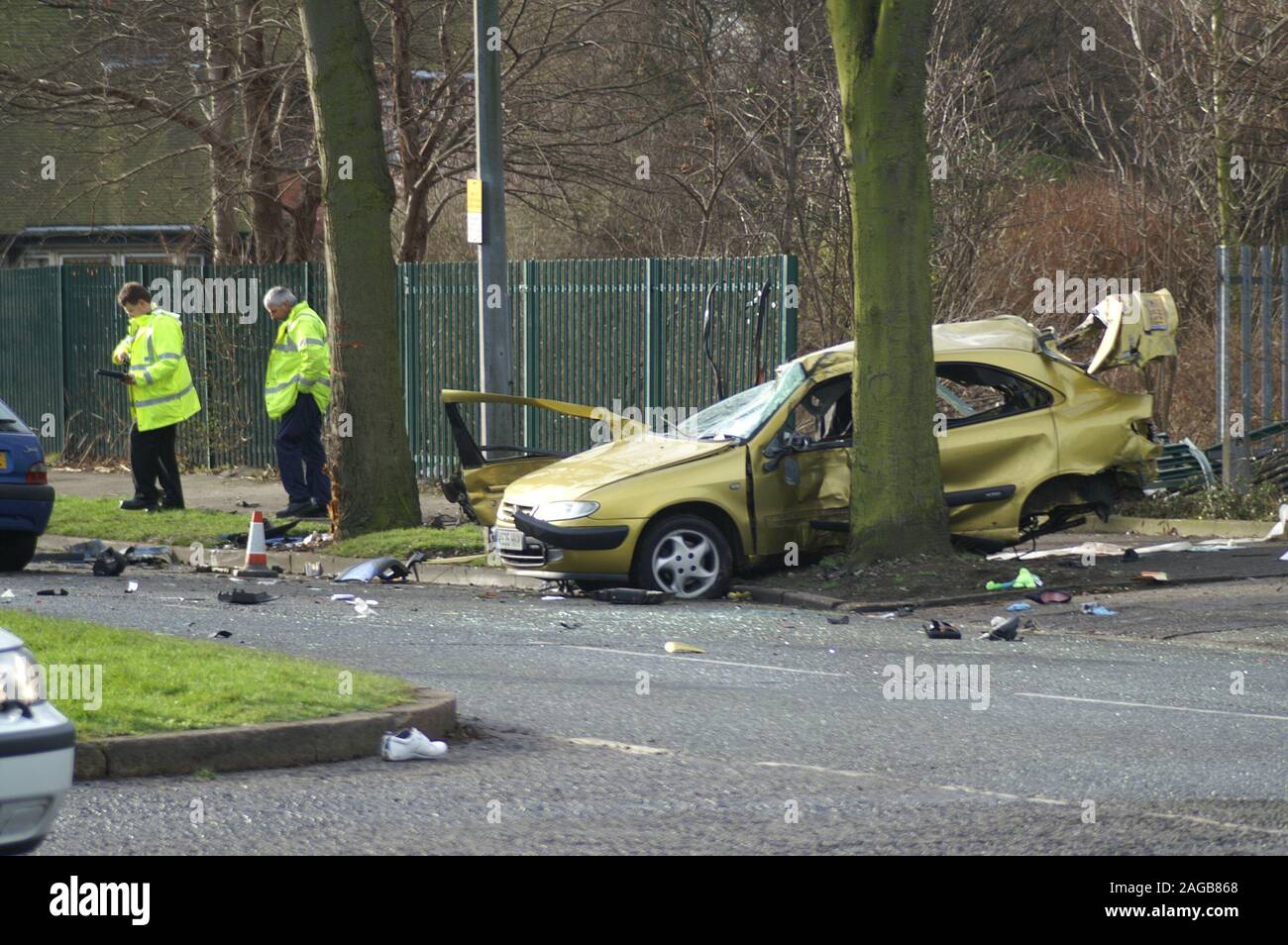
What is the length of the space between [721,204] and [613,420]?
14364 millimetres

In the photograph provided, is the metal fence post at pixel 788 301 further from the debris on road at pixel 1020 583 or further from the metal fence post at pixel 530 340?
the debris on road at pixel 1020 583

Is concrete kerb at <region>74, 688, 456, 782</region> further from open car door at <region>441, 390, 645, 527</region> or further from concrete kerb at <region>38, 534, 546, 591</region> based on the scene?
open car door at <region>441, 390, 645, 527</region>

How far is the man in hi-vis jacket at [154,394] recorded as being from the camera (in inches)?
651

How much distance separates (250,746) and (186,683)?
0.91 meters

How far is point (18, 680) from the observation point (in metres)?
4.75

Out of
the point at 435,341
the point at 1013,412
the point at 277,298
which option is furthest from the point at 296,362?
the point at 1013,412

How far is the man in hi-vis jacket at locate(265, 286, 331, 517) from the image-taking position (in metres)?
16.4

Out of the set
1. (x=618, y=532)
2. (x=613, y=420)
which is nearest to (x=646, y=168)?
(x=613, y=420)

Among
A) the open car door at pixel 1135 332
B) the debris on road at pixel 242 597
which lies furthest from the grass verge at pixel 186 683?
the open car door at pixel 1135 332

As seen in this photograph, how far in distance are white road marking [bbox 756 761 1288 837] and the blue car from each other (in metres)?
7.96

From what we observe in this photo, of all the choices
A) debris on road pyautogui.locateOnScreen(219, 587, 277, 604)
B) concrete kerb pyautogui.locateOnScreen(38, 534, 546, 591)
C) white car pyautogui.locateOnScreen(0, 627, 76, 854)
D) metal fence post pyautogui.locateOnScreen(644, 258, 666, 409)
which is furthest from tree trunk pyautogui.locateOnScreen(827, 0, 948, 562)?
white car pyautogui.locateOnScreen(0, 627, 76, 854)

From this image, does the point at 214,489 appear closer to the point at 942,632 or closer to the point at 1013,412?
the point at 1013,412

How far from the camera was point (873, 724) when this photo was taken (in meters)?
7.95

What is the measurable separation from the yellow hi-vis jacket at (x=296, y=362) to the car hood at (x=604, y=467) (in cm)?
406
